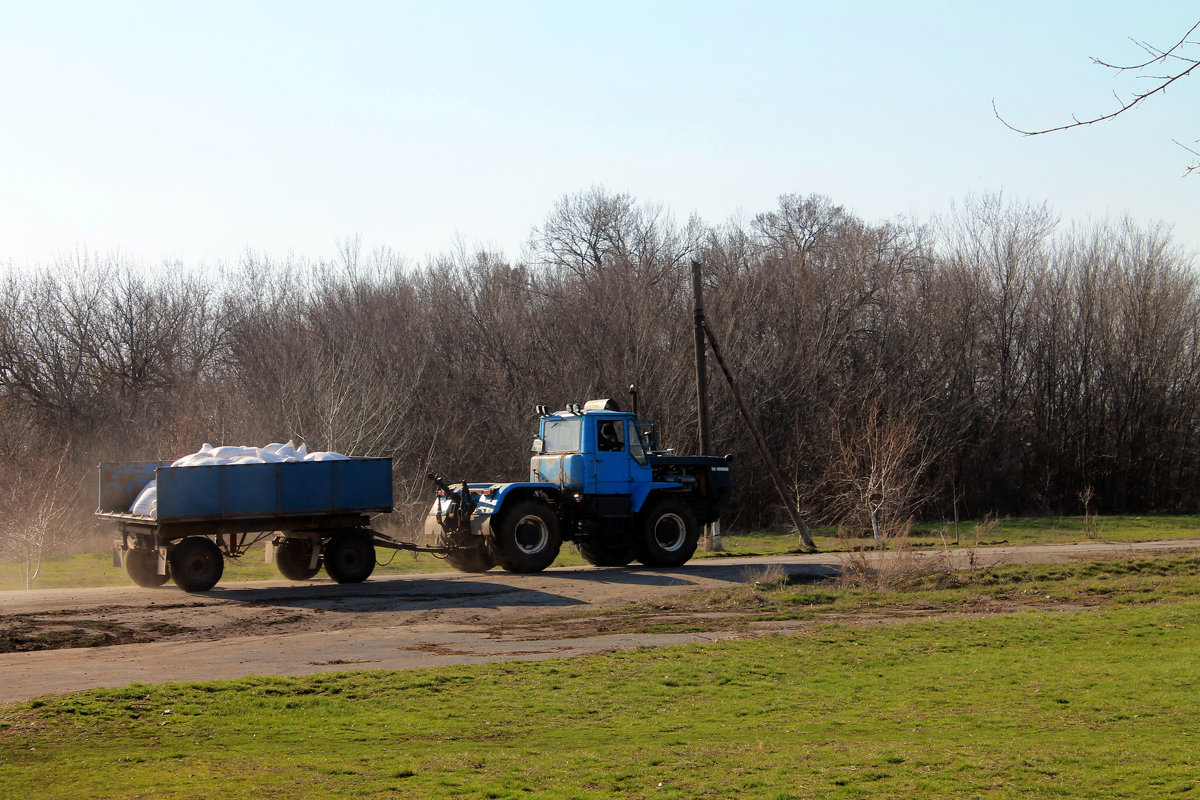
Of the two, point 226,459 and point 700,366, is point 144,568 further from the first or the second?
point 700,366

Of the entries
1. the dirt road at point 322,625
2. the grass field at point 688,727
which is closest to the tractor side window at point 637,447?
the dirt road at point 322,625

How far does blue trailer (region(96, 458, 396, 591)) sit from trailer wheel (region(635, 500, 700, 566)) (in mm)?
4950

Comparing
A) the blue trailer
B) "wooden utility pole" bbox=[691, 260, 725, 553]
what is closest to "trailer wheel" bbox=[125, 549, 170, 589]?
the blue trailer

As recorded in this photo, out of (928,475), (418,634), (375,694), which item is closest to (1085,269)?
(928,475)

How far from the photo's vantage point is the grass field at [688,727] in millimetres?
6969

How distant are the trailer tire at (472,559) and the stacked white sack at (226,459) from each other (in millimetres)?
3701

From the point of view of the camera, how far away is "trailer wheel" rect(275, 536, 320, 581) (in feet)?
65.0

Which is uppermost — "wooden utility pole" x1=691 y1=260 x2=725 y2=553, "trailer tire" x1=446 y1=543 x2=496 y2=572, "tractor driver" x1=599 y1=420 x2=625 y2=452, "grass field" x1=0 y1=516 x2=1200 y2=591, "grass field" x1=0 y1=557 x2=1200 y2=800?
"wooden utility pole" x1=691 y1=260 x2=725 y2=553

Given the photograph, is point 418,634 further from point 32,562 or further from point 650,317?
point 650,317

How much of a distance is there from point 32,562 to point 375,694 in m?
20.1

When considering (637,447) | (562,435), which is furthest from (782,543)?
(562,435)

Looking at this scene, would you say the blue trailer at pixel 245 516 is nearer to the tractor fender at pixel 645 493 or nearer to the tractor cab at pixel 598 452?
the tractor cab at pixel 598 452

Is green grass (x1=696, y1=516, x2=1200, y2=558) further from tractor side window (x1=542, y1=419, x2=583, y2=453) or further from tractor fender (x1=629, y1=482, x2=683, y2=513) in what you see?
tractor side window (x1=542, y1=419, x2=583, y2=453)

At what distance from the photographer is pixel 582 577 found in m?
20.9
